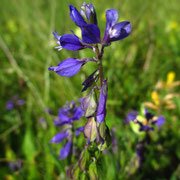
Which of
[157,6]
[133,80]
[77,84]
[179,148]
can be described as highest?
[157,6]

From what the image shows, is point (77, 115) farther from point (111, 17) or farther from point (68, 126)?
point (111, 17)

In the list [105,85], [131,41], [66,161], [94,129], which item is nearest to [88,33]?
[105,85]

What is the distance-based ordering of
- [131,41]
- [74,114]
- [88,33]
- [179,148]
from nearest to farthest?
[88,33] < [74,114] < [179,148] < [131,41]

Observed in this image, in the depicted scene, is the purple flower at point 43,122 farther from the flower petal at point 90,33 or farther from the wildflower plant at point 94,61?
the flower petal at point 90,33

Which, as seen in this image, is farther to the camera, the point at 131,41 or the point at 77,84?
the point at 131,41

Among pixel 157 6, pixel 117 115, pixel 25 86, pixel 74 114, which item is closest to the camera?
pixel 74 114

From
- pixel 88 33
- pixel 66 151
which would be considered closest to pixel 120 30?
pixel 88 33

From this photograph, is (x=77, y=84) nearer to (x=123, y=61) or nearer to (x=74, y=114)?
(x=123, y=61)

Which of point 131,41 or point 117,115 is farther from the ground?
point 131,41

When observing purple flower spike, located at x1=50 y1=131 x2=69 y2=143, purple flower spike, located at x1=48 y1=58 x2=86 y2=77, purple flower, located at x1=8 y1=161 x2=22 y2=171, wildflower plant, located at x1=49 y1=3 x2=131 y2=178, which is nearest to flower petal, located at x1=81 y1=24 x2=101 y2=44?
wildflower plant, located at x1=49 y1=3 x2=131 y2=178

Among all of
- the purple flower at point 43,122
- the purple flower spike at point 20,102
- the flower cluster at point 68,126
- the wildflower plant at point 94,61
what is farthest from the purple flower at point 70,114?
the purple flower spike at point 20,102
